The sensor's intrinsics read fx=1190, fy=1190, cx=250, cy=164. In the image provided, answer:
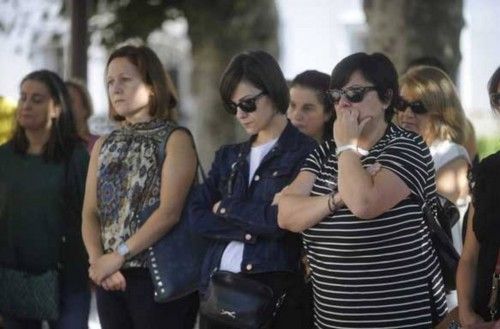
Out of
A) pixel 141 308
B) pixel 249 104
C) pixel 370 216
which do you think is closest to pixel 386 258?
pixel 370 216

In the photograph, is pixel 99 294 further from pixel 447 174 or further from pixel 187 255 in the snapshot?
pixel 447 174

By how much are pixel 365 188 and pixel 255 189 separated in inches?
30.0

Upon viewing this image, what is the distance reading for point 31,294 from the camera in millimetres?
5766

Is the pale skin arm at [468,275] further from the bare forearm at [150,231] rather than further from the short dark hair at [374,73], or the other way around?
the bare forearm at [150,231]

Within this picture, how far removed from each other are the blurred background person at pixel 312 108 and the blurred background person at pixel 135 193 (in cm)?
53

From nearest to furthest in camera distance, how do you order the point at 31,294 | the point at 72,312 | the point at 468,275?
the point at 468,275 < the point at 31,294 < the point at 72,312

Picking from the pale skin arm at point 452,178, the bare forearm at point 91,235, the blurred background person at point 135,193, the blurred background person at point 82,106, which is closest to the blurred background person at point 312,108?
the blurred background person at point 135,193

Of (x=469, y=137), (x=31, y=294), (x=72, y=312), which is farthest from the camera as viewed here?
(x=469, y=137)

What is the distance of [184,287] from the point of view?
17.4 ft

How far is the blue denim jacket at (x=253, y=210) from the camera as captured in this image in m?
4.78

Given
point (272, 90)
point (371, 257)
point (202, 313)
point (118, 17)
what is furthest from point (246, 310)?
point (118, 17)

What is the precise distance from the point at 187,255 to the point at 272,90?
35.2 inches

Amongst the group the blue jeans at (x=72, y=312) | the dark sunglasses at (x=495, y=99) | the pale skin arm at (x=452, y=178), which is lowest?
the blue jeans at (x=72, y=312)

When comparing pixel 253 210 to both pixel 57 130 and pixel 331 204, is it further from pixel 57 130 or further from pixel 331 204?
pixel 57 130
